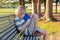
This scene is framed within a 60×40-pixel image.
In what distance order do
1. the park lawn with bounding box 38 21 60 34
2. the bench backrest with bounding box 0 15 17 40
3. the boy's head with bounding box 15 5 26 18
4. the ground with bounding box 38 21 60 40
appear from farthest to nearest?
the park lawn with bounding box 38 21 60 34
the ground with bounding box 38 21 60 40
the boy's head with bounding box 15 5 26 18
the bench backrest with bounding box 0 15 17 40

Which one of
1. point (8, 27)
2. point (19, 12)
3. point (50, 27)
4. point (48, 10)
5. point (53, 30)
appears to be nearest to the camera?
point (8, 27)

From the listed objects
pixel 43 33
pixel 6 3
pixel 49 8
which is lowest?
pixel 6 3

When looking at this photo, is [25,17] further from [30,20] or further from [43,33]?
[43,33]

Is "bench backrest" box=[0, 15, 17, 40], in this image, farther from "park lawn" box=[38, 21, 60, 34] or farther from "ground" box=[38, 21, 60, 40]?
"park lawn" box=[38, 21, 60, 34]

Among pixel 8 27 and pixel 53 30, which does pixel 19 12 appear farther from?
pixel 53 30

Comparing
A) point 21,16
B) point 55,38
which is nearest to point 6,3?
point 55,38

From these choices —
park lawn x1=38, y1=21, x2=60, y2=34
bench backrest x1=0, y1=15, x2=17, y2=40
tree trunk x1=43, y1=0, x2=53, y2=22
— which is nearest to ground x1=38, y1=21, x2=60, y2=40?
park lawn x1=38, y1=21, x2=60, y2=34

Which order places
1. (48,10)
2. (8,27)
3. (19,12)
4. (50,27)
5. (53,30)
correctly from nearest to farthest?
(8,27), (19,12), (53,30), (50,27), (48,10)

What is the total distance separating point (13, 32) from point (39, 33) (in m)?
0.89

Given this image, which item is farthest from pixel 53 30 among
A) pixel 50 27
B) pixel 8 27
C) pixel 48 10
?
pixel 8 27

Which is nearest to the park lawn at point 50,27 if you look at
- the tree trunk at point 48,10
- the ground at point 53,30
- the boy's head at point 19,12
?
the ground at point 53,30

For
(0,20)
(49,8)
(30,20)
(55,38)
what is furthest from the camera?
(49,8)

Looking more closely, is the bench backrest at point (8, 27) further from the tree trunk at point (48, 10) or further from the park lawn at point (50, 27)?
the tree trunk at point (48, 10)

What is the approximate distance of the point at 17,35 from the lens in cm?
605
